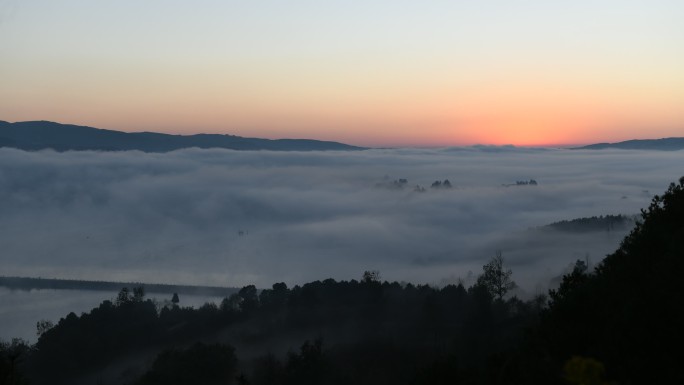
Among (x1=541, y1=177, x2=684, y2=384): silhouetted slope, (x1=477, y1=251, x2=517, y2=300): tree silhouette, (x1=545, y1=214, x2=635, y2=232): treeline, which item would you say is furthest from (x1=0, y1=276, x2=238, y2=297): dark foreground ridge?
(x1=541, y1=177, x2=684, y2=384): silhouetted slope

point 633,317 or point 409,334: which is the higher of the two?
point 633,317

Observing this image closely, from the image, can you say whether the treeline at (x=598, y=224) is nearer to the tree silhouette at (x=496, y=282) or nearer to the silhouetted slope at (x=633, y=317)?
the tree silhouette at (x=496, y=282)

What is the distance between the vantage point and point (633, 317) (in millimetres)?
13695

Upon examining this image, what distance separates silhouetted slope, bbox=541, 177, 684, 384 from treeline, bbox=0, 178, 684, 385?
0.03 meters

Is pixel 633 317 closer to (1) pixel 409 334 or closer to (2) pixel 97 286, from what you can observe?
(1) pixel 409 334

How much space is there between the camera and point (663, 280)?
14773mm

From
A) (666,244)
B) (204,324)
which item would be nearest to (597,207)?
(204,324)

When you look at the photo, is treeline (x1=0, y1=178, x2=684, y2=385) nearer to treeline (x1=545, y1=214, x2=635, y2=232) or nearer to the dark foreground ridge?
the dark foreground ridge

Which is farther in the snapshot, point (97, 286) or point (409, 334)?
point (97, 286)

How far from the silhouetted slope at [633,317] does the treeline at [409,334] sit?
0.03 metres

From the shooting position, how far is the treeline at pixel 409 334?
13.7 meters

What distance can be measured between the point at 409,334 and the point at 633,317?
35.7 metres

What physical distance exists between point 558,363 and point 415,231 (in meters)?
143

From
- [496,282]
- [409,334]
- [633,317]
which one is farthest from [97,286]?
[633,317]
